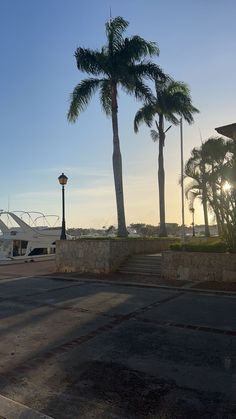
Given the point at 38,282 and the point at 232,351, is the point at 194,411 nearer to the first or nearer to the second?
the point at 232,351

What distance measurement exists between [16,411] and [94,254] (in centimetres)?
1406

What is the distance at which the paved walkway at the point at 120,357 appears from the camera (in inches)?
177

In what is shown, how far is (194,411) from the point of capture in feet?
14.0

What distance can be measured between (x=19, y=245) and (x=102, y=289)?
940 inches

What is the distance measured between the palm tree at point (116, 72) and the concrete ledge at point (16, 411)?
55.7 ft

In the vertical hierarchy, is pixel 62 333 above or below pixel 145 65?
below

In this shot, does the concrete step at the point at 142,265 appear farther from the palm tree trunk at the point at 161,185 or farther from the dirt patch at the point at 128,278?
the palm tree trunk at the point at 161,185

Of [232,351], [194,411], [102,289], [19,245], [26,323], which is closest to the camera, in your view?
[194,411]

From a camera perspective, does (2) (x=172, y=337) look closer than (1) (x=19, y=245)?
Yes

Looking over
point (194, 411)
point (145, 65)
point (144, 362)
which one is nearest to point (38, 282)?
point (144, 362)

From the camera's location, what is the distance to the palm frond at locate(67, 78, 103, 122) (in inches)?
877

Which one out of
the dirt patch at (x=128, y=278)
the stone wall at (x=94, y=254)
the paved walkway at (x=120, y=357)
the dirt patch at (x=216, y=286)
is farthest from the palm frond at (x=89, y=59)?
the paved walkway at (x=120, y=357)

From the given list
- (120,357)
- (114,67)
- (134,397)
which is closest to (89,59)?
(114,67)

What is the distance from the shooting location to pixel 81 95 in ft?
73.1
